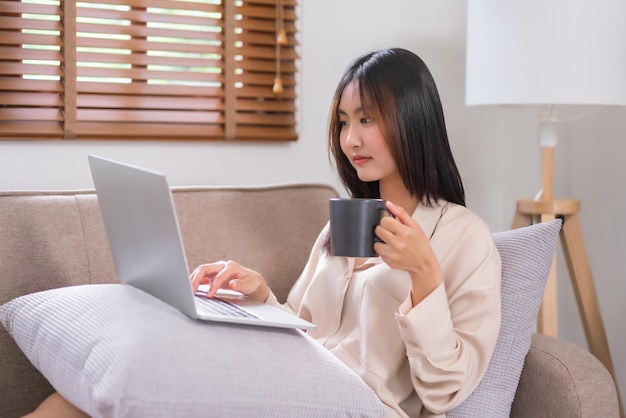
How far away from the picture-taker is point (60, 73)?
199 cm

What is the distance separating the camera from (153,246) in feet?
4.15

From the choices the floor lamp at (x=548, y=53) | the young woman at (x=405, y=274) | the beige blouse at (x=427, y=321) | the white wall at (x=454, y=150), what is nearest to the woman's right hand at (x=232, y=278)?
the young woman at (x=405, y=274)

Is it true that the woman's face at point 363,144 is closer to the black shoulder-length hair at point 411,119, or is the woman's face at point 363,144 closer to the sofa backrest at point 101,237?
the black shoulder-length hair at point 411,119

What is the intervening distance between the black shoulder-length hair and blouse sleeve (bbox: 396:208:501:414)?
0.29ft

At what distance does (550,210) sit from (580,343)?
52cm

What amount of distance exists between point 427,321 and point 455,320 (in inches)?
4.8

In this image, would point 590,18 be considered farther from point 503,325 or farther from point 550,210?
point 503,325

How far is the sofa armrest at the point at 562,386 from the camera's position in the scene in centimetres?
146

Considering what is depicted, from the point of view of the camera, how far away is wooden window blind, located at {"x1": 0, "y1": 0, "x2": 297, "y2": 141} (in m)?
1.95

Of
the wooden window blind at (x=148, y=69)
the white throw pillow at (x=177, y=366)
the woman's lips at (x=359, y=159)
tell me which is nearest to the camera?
the white throw pillow at (x=177, y=366)

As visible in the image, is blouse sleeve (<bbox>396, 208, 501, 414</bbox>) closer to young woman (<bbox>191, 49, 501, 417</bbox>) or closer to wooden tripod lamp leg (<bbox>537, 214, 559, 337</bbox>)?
young woman (<bbox>191, 49, 501, 417</bbox>)

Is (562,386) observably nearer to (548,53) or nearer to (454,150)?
(548,53)

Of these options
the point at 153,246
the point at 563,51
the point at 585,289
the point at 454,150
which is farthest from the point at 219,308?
the point at 454,150

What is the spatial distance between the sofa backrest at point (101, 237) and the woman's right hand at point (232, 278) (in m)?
0.25
